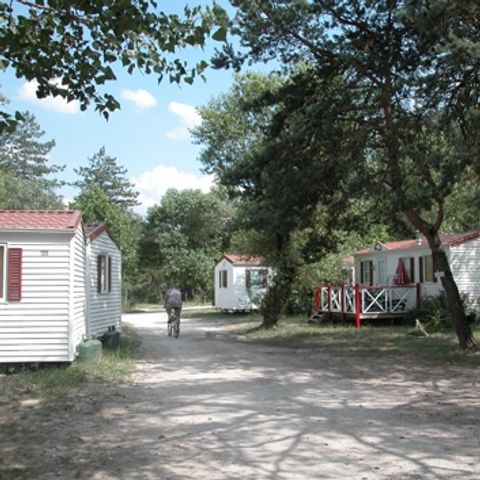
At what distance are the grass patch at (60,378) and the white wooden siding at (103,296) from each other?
5.75 ft

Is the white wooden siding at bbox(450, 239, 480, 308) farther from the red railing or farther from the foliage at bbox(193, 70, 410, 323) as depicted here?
the foliage at bbox(193, 70, 410, 323)

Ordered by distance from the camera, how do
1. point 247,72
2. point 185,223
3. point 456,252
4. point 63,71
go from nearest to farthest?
point 63,71, point 456,252, point 247,72, point 185,223

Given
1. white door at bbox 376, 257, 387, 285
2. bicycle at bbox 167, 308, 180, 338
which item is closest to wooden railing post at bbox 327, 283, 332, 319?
white door at bbox 376, 257, 387, 285

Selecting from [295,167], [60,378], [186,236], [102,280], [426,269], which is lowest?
[60,378]

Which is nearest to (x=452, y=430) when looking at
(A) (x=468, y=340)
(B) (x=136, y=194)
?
(A) (x=468, y=340)

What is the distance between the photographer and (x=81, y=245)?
14.3m

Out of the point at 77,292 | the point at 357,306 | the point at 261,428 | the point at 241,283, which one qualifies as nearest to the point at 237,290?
the point at 241,283

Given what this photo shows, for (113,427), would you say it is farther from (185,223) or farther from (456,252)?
(185,223)

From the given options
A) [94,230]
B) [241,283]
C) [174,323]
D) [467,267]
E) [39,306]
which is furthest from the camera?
[241,283]

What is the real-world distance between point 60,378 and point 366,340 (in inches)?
381

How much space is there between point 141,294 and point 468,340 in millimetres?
47767

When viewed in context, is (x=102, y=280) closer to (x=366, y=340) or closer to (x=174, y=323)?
(x=174, y=323)

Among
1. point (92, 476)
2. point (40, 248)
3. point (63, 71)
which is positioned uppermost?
point (63, 71)

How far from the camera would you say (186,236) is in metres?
48.7
